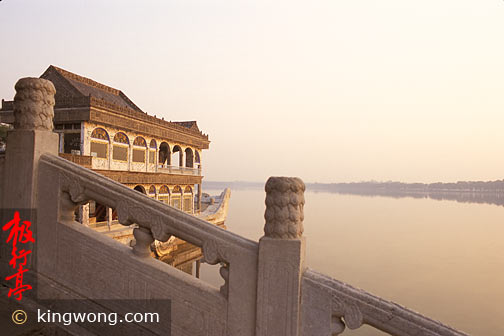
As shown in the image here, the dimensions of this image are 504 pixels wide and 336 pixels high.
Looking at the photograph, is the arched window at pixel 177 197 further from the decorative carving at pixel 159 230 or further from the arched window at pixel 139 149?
the decorative carving at pixel 159 230

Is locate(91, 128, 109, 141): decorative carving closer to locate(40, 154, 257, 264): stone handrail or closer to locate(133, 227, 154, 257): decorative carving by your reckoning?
locate(40, 154, 257, 264): stone handrail

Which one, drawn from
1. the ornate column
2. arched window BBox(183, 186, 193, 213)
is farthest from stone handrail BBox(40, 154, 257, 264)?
arched window BBox(183, 186, 193, 213)

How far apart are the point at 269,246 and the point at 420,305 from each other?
1873 cm

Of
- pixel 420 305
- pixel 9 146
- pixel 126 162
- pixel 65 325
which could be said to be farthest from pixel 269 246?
pixel 420 305

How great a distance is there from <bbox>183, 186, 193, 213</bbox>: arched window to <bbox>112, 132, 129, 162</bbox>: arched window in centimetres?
644

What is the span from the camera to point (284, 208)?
2.50 metres

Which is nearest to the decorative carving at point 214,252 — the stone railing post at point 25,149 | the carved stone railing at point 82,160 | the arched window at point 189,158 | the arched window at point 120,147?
the stone railing post at point 25,149

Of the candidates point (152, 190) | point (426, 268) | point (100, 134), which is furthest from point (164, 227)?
point (426, 268)

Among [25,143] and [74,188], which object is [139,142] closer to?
[25,143]

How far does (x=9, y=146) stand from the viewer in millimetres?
2951

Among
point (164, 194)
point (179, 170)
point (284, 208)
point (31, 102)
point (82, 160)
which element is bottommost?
point (164, 194)

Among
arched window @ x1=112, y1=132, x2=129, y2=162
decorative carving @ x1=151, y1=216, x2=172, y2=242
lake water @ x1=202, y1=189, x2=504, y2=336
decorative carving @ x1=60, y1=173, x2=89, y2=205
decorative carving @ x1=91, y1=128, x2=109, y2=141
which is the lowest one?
lake water @ x1=202, y1=189, x2=504, y2=336

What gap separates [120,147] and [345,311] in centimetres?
1691

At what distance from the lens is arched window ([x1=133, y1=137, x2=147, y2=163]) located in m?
18.4
